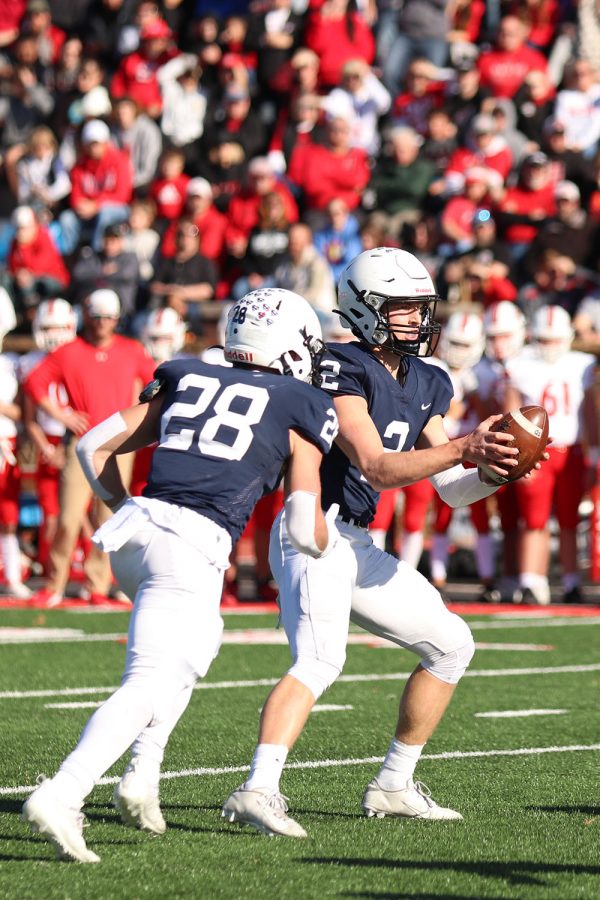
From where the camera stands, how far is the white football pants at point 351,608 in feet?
14.8

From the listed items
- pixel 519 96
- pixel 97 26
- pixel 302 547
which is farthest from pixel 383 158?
pixel 302 547

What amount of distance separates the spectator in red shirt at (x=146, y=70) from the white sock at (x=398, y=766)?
1245 cm

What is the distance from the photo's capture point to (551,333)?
37.8 feet

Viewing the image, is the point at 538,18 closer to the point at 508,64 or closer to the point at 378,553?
the point at 508,64

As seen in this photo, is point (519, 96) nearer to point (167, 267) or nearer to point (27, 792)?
point (167, 267)

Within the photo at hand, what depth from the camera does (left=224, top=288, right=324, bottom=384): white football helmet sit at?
4.45 meters

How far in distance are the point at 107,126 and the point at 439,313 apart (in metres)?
4.59

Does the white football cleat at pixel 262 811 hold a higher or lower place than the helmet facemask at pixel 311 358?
lower

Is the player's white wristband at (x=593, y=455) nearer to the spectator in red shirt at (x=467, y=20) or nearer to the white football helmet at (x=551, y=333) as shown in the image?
the white football helmet at (x=551, y=333)

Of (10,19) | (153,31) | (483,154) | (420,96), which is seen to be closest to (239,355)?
(483,154)

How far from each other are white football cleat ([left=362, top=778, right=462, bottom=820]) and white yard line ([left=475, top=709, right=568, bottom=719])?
1971mm

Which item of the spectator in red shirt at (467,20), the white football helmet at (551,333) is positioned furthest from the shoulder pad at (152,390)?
the spectator in red shirt at (467,20)

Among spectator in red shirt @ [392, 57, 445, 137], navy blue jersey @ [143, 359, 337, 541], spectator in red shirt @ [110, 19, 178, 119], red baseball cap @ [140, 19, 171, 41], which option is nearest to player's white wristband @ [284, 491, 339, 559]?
navy blue jersey @ [143, 359, 337, 541]

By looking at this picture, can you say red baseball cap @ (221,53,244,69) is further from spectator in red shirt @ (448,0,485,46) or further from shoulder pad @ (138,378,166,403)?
shoulder pad @ (138,378,166,403)
